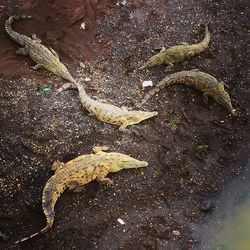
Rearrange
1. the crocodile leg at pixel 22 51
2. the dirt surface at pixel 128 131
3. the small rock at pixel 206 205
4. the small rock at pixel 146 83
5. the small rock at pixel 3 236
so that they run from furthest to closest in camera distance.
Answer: the crocodile leg at pixel 22 51, the small rock at pixel 146 83, the small rock at pixel 206 205, the dirt surface at pixel 128 131, the small rock at pixel 3 236

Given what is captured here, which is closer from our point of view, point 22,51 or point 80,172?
point 80,172

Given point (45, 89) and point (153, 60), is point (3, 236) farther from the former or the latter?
point (153, 60)

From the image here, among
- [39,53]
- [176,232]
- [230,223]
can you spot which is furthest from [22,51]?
[230,223]

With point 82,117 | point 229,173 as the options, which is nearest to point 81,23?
point 82,117

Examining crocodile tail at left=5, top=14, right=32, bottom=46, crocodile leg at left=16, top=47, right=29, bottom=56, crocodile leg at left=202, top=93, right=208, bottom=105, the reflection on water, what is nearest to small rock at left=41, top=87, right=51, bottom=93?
crocodile leg at left=16, top=47, right=29, bottom=56

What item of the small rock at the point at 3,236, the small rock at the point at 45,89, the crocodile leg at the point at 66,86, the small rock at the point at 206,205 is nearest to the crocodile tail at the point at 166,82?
the crocodile leg at the point at 66,86

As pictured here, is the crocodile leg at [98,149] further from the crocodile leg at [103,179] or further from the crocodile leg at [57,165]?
the crocodile leg at [57,165]

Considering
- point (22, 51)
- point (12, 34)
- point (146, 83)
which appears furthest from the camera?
point (12, 34)
